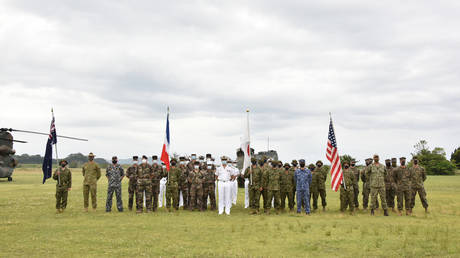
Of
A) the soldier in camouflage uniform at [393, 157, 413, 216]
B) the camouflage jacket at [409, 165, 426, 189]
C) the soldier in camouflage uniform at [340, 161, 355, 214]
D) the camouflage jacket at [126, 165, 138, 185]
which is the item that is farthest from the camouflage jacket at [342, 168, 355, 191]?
the camouflage jacket at [126, 165, 138, 185]

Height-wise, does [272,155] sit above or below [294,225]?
above

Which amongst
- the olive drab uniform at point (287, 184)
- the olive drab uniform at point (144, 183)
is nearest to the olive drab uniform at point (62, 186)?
the olive drab uniform at point (144, 183)

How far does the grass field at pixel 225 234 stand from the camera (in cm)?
799

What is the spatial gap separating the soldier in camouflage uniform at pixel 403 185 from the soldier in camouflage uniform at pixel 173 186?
27.5 feet

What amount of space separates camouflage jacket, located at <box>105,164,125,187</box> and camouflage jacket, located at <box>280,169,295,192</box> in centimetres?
629

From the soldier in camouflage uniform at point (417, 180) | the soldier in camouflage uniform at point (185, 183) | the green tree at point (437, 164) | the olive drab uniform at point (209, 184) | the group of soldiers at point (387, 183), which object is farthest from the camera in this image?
the green tree at point (437, 164)

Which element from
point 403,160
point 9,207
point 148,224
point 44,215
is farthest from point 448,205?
point 9,207

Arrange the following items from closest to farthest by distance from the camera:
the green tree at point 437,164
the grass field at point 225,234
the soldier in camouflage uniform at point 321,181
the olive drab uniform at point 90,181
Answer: the grass field at point 225,234 → the olive drab uniform at point 90,181 → the soldier in camouflage uniform at point 321,181 → the green tree at point 437,164

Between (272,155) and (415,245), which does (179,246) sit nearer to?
(415,245)

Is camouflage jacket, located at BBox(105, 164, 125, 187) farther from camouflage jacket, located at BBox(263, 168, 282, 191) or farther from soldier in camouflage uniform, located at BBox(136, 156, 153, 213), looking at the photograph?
camouflage jacket, located at BBox(263, 168, 282, 191)

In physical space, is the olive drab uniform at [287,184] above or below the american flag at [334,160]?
below

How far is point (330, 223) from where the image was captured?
11602 millimetres

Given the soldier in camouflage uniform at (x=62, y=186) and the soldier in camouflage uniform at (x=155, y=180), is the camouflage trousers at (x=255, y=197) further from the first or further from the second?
the soldier in camouflage uniform at (x=62, y=186)

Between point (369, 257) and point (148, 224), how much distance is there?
649 centimetres
